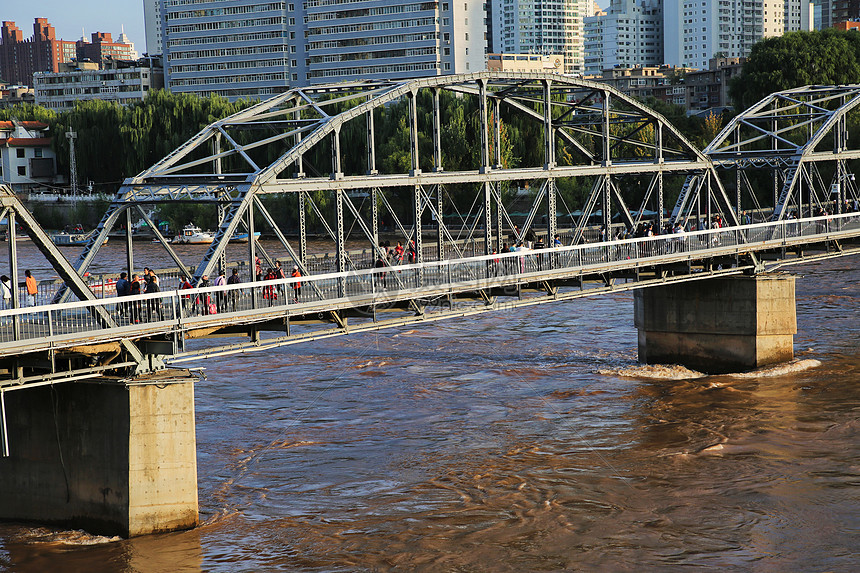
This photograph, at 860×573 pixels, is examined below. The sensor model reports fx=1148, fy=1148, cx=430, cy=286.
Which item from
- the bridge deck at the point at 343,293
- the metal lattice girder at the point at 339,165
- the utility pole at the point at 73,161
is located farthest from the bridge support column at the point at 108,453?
Answer: the utility pole at the point at 73,161

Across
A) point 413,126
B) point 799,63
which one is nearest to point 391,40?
point 799,63

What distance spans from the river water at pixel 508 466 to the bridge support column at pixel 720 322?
859 mm

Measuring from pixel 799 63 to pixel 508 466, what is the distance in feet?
294

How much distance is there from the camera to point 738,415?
38.4 metres

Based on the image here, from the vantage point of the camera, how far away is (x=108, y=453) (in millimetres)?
25422

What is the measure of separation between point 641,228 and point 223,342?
21143 millimetres

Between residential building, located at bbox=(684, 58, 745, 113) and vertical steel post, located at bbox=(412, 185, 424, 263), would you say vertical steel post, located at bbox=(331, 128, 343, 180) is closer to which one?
vertical steel post, located at bbox=(412, 185, 424, 263)

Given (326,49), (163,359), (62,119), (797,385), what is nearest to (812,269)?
(797,385)

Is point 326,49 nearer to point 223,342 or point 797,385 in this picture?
point 223,342

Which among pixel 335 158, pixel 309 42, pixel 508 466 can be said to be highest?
pixel 309 42

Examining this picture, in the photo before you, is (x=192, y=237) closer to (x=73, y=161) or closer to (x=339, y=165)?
(x=73, y=161)

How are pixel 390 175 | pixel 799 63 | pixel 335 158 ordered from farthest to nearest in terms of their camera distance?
pixel 799 63 → pixel 390 175 → pixel 335 158

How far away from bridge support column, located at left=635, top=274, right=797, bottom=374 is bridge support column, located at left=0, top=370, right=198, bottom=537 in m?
24.2

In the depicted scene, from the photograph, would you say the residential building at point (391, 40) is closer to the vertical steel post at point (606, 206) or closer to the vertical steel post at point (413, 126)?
the vertical steel post at point (606, 206)
